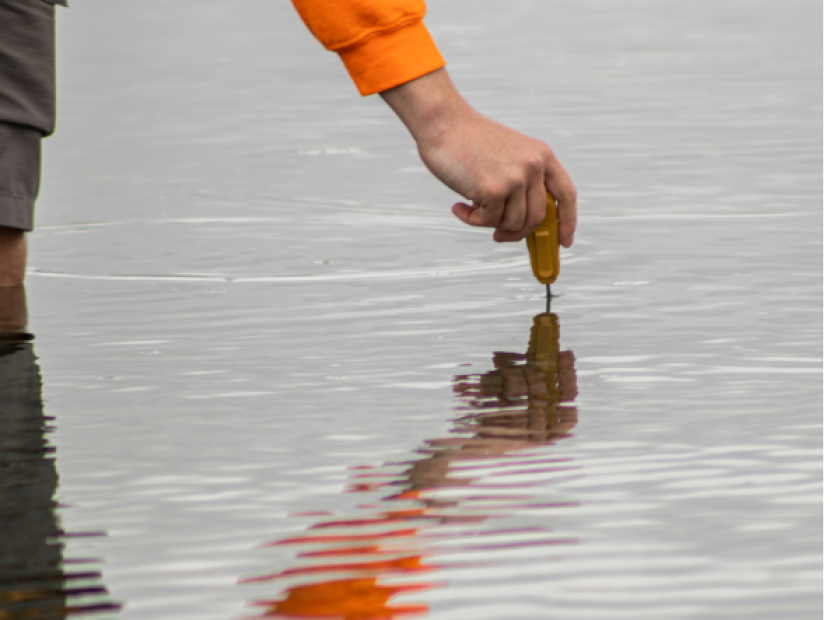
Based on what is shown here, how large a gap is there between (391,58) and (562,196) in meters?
0.38

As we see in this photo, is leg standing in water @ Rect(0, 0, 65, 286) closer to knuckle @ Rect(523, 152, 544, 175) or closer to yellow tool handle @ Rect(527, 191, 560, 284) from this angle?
yellow tool handle @ Rect(527, 191, 560, 284)

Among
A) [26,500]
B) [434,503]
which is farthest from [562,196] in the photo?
[26,500]

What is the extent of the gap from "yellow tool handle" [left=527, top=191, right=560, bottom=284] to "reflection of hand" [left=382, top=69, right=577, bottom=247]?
0.80 feet

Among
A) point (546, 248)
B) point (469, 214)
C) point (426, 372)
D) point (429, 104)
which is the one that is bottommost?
point (426, 372)

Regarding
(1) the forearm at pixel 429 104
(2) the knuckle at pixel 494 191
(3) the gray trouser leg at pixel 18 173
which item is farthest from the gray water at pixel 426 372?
(1) the forearm at pixel 429 104

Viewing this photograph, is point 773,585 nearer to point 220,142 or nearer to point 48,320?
point 48,320

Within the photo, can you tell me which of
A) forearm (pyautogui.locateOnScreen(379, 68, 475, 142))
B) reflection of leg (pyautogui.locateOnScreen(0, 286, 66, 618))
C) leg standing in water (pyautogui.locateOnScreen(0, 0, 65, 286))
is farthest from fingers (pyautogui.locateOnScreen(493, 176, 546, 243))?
leg standing in water (pyautogui.locateOnScreen(0, 0, 65, 286))

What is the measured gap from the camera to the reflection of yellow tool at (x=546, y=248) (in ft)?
8.46

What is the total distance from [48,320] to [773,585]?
66.2 inches

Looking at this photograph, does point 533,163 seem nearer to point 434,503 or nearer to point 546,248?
point 546,248

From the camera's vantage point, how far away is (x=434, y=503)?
1.70 m

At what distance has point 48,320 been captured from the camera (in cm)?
279

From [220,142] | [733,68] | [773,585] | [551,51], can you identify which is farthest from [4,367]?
[551,51]

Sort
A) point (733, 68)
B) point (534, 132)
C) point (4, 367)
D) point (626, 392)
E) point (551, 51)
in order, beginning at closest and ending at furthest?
point (626, 392) → point (4, 367) → point (534, 132) → point (733, 68) → point (551, 51)
